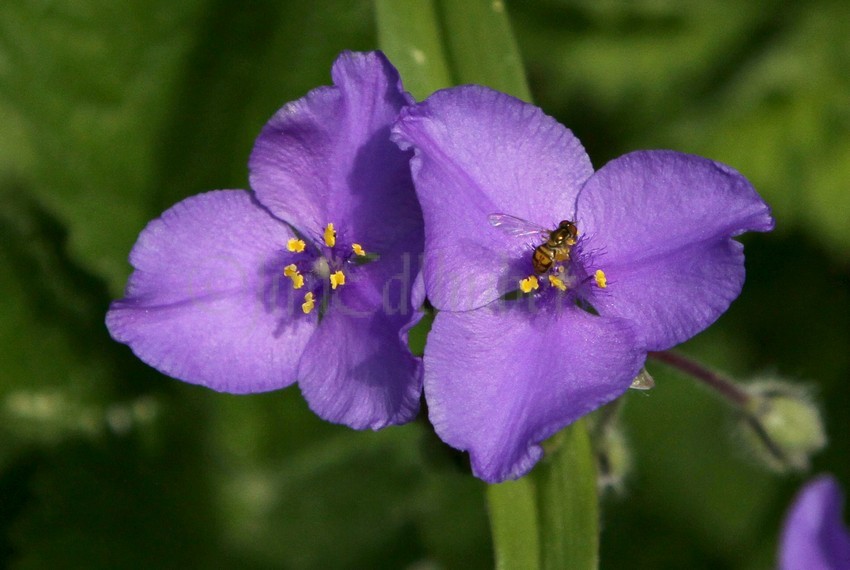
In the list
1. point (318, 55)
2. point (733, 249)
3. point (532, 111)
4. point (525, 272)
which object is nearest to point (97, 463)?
point (318, 55)

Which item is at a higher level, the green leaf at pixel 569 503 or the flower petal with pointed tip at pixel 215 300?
the flower petal with pointed tip at pixel 215 300

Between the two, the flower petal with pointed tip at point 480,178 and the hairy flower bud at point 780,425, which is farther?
the hairy flower bud at point 780,425

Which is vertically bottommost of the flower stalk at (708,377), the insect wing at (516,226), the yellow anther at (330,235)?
the flower stalk at (708,377)

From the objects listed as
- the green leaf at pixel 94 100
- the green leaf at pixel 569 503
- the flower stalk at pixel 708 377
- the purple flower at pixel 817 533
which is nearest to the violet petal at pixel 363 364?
the green leaf at pixel 569 503

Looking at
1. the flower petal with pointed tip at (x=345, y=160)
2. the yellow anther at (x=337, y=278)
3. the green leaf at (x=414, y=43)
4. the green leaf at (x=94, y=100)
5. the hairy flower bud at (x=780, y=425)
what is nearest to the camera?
the flower petal with pointed tip at (x=345, y=160)

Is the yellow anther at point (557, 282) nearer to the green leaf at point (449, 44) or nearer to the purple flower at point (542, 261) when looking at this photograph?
the purple flower at point (542, 261)

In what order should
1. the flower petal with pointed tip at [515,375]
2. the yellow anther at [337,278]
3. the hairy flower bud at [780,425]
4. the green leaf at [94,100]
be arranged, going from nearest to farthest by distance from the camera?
1. the flower petal with pointed tip at [515,375]
2. the yellow anther at [337,278]
3. the hairy flower bud at [780,425]
4. the green leaf at [94,100]

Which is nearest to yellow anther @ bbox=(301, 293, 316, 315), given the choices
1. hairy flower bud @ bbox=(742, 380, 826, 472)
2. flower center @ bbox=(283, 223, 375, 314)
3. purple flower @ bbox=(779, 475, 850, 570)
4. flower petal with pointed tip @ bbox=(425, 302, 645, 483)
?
flower center @ bbox=(283, 223, 375, 314)

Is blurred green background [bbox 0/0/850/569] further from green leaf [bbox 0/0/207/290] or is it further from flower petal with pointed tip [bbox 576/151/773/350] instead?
flower petal with pointed tip [bbox 576/151/773/350]

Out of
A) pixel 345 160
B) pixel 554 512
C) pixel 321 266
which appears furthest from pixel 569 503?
pixel 345 160
